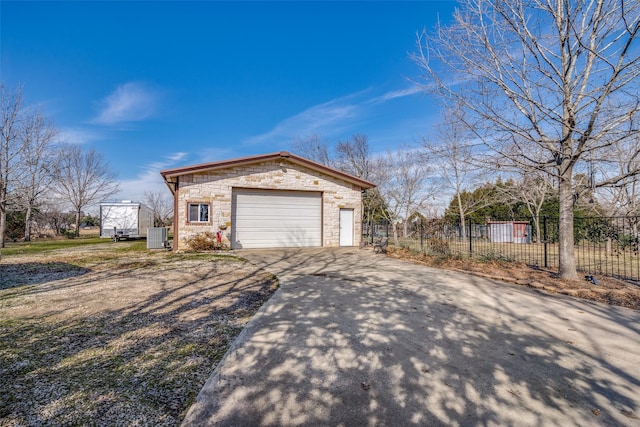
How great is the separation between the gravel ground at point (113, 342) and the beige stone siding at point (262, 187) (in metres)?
6.14

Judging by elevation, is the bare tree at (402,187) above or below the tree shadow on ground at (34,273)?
above

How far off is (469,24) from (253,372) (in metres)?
8.00

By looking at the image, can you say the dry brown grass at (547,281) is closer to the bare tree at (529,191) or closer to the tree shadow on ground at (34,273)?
the tree shadow on ground at (34,273)

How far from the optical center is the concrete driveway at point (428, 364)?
87.7 inches

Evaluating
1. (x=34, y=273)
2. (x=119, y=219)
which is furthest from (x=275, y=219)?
(x=119, y=219)

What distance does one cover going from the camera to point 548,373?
282cm

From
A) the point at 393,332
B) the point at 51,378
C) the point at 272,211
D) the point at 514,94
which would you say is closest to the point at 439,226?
the point at 514,94

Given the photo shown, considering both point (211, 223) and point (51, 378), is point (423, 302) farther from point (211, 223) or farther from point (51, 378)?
point (211, 223)

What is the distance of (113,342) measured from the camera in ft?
10.8

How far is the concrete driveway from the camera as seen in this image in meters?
2.23

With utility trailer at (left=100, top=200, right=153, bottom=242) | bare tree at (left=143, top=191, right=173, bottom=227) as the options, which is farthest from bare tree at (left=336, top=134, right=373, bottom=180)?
bare tree at (left=143, top=191, right=173, bottom=227)

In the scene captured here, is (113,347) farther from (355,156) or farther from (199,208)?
(355,156)

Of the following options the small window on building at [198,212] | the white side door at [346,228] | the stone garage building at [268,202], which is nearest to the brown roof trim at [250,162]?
the stone garage building at [268,202]

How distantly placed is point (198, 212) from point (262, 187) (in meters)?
2.95
